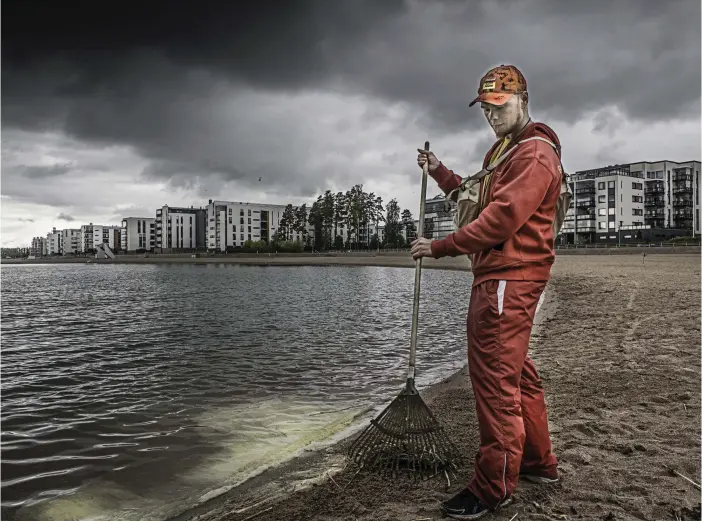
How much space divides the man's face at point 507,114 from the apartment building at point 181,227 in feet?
616

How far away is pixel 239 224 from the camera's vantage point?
171000mm

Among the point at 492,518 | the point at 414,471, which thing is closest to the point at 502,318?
the point at 492,518

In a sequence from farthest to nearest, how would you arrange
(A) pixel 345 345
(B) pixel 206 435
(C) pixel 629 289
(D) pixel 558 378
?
(C) pixel 629 289 → (A) pixel 345 345 → (D) pixel 558 378 → (B) pixel 206 435

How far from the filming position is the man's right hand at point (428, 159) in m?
4.38

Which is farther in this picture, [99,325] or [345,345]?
[99,325]

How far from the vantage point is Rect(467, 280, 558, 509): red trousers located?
331 centimetres

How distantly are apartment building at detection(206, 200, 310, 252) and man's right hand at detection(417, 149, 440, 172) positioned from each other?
158m

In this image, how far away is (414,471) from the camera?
4250mm

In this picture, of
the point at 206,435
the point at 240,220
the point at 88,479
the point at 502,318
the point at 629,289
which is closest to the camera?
the point at 502,318

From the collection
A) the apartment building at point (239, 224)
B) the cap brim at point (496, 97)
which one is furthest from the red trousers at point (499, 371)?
the apartment building at point (239, 224)

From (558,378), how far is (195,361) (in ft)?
25.2

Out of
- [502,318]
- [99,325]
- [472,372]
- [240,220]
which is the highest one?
[240,220]

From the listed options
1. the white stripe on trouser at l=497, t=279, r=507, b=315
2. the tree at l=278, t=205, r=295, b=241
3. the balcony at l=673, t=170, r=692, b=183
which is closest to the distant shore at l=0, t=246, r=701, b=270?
the tree at l=278, t=205, r=295, b=241

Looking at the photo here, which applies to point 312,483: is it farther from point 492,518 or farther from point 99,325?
point 99,325
